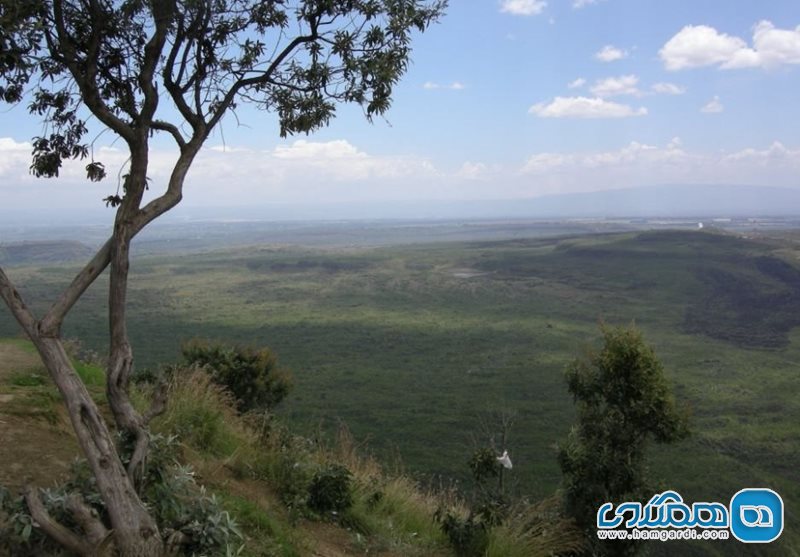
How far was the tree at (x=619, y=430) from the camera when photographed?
10.9 metres

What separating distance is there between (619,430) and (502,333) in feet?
161

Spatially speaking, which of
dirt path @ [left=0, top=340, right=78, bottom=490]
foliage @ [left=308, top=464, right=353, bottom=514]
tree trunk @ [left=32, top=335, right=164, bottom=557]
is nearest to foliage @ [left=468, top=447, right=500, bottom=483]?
foliage @ [left=308, top=464, right=353, bottom=514]

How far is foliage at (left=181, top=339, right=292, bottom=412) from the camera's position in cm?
1700

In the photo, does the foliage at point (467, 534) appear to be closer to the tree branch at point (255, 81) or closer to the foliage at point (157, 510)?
the foliage at point (157, 510)

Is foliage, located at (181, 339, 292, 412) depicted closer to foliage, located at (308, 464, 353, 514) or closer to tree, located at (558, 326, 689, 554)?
tree, located at (558, 326, 689, 554)

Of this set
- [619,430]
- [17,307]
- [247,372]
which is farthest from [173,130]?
[247,372]

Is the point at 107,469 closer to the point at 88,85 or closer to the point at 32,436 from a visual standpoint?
the point at 32,436

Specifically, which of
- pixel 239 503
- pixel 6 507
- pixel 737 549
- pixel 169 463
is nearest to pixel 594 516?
pixel 239 503

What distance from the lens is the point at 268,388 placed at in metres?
18.1

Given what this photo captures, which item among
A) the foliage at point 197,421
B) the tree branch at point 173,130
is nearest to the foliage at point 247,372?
the foliage at point 197,421

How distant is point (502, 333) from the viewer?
59938 millimetres

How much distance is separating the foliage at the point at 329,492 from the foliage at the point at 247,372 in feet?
34.8

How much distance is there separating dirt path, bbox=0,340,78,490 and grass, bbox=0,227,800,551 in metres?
4.07

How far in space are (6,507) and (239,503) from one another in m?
2.02
